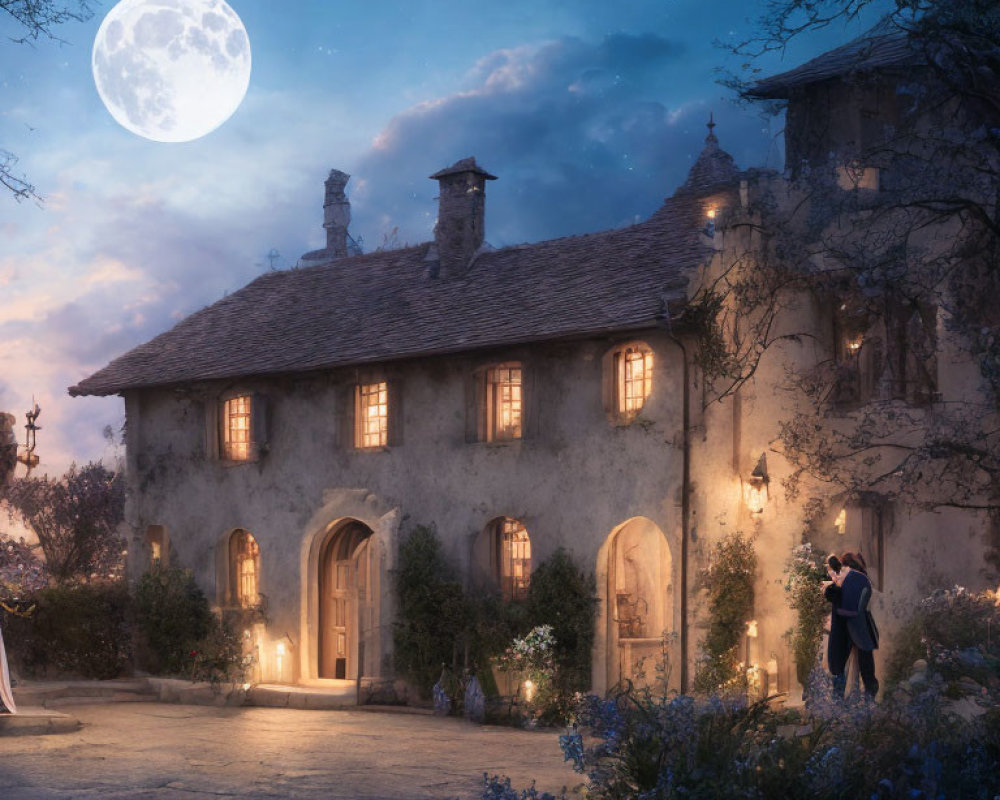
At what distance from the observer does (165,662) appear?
2178 centimetres

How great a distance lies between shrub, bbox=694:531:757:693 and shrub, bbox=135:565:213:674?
871cm

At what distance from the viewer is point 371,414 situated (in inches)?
829

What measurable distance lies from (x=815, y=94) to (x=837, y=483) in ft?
17.6

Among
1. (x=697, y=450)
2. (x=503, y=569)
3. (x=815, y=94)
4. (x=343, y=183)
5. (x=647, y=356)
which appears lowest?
(x=503, y=569)

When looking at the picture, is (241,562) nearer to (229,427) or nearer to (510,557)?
(229,427)

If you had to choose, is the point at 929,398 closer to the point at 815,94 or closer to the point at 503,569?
the point at 815,94

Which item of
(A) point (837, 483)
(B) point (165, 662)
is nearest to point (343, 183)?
(B) point (165, 662)

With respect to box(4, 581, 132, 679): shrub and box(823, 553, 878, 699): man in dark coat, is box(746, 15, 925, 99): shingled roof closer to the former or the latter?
box(823, 553, 878, 699): man in dark coat

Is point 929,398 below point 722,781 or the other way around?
the other way around

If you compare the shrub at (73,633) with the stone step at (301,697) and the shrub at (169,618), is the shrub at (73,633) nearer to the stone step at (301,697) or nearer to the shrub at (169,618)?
the shrub at (169,618)

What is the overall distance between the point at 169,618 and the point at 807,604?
10733 millimetres

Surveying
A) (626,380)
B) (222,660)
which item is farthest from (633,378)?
(222,660)

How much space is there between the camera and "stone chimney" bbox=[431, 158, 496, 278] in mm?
→ 22203

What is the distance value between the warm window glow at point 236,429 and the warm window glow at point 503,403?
505 cm
